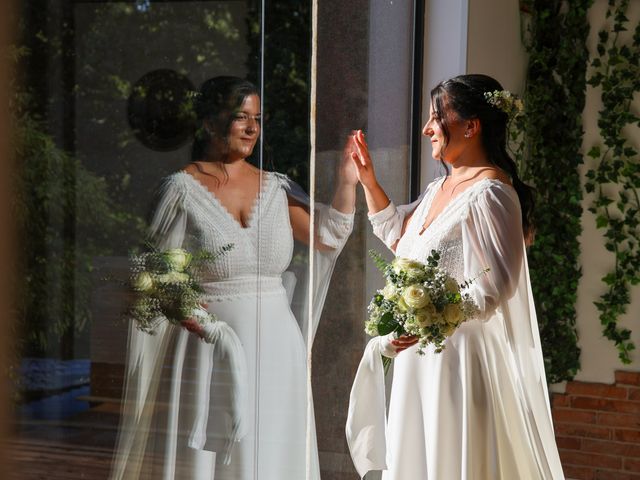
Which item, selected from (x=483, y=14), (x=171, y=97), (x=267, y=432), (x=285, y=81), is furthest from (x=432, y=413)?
(x=483, y=14)

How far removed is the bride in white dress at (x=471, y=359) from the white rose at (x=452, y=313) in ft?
0.30

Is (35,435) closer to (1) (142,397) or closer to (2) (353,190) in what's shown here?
(1) (142,397)

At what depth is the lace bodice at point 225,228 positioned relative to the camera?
1.47m

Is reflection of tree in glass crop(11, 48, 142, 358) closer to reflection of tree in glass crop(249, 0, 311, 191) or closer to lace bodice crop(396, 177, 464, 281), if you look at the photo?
reflection of tree in glass crop(249, 0, 311, 191)

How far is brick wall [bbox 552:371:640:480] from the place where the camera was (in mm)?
4336

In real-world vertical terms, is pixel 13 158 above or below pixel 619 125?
below

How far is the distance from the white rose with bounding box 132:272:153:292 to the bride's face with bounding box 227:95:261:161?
0.41 metres

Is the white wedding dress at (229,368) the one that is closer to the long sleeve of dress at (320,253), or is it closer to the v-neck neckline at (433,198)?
the long sleeve of dress at (320,253)

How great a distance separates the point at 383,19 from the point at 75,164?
1922 millimetres

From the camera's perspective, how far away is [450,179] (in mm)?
2586

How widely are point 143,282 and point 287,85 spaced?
881 millimetres

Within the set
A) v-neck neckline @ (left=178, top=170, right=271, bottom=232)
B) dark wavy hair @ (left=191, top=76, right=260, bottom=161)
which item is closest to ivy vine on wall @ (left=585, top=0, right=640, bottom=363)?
v-neck neckline @ (left=178, top=170, right=271, bottom=232)

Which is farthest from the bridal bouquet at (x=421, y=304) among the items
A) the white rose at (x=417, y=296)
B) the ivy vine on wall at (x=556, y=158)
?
the ivy vine on wall at (x=556, y=158)

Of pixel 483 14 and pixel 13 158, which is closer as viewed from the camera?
pixel 13 158
